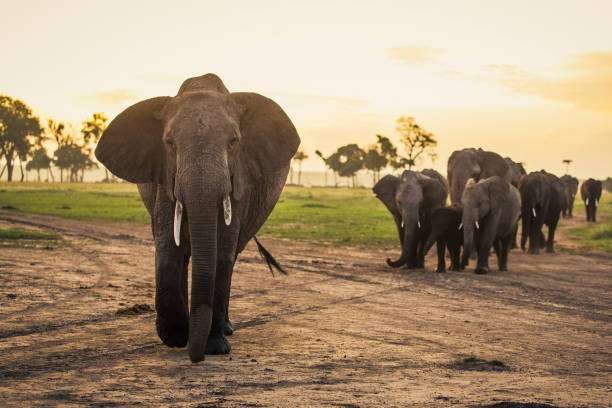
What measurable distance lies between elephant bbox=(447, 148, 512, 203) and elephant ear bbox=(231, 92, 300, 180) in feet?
47.8

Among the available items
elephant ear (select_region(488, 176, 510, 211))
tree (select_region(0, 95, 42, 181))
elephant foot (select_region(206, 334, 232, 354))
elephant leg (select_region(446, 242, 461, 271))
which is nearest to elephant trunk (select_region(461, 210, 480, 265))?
elephant leg (select_region(446, 242, 461, 271))

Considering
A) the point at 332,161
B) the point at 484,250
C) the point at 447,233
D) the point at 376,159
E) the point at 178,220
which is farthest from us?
the point at 332,161

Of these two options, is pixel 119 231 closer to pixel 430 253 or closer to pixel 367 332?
pixel 430 253

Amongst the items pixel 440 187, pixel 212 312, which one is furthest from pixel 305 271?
pixel 212 312

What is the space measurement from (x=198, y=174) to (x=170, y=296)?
55.4 inches

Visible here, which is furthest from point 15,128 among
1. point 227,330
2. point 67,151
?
point 227,330

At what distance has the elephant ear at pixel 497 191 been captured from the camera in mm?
20359

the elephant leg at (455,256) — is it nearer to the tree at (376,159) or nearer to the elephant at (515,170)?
the elephant at (515,170)

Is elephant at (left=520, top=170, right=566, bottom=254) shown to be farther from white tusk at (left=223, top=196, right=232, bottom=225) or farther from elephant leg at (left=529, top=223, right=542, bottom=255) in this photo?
white tusk at (left=223, top=196, right=232, bottom=225)

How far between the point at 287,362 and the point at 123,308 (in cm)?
413

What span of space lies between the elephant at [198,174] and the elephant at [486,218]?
10.4 m

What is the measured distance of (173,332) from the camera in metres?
9.16

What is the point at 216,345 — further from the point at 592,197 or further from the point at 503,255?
the point at 592,197

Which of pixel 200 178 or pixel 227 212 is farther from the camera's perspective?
pixel 227 212
